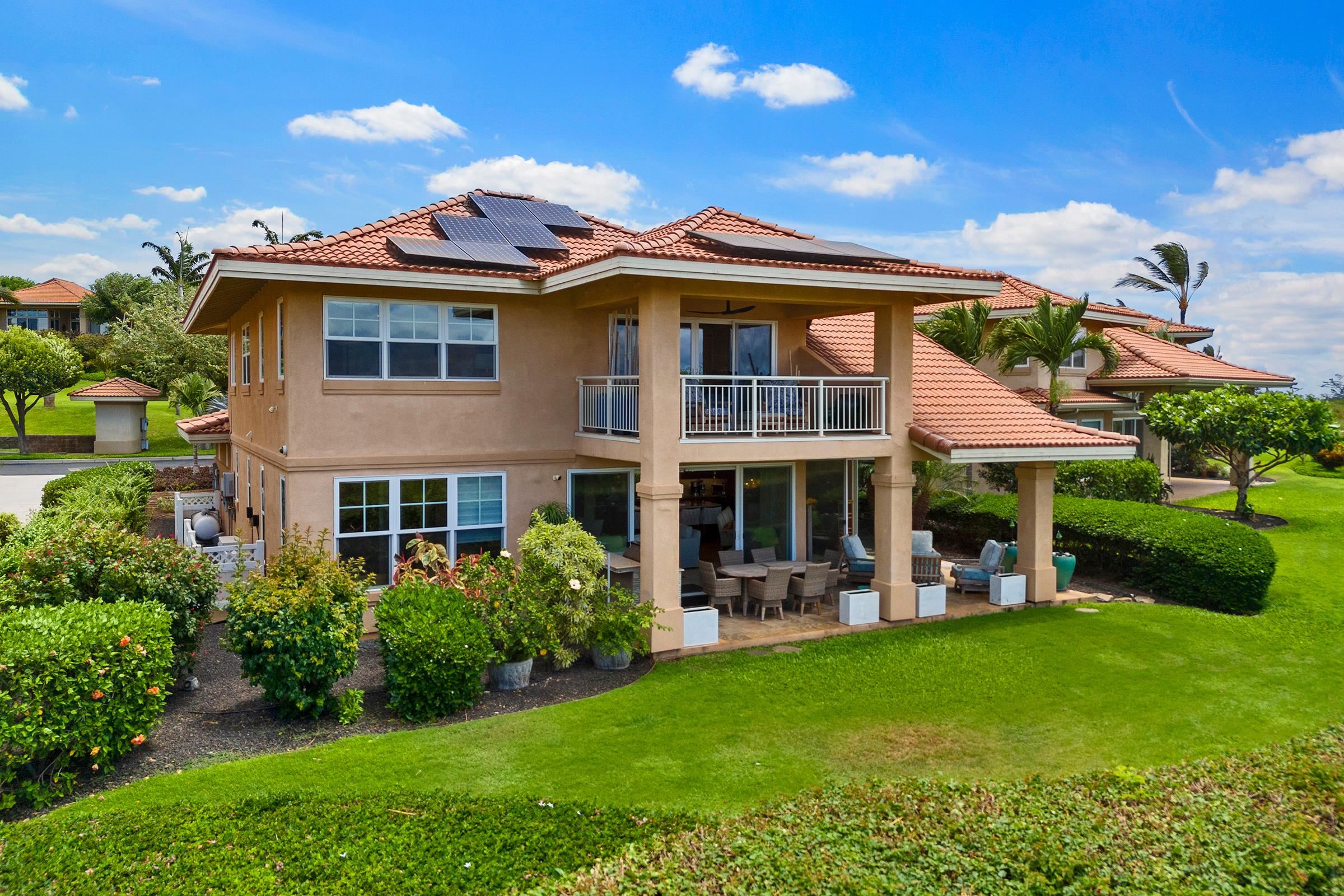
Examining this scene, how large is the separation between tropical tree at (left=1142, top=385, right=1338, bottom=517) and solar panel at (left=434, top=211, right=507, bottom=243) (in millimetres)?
18864

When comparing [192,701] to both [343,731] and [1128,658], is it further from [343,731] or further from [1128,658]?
[1128,658]

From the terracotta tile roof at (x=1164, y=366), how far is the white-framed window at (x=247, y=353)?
25448 millimetres

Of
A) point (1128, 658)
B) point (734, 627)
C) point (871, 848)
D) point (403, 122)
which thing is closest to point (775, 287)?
point (734, 627)

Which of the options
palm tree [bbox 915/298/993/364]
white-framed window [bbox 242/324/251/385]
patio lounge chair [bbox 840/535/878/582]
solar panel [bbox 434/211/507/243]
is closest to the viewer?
solar panel [bbox 434/211/507/243]

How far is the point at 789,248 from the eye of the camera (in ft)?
46.6

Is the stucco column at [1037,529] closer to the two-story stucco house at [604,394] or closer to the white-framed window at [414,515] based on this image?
the two-story stucco house at [604,394]

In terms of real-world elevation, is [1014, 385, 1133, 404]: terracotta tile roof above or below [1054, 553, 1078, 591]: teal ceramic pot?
above

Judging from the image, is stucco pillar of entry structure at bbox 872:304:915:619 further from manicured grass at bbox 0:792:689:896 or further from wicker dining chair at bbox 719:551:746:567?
manicured grass at bbox 0:792:689:896

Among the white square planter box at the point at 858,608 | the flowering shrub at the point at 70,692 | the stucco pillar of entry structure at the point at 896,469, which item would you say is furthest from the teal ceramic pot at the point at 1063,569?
the flowering shrub at the point at 70,692

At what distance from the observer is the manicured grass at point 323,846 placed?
6.75 metres

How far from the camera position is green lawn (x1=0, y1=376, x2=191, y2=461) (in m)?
43.5

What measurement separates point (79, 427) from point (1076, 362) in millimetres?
48381

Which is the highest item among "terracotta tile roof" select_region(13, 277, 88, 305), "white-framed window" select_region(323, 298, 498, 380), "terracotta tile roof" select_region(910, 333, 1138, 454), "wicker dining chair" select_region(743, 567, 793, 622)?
"terracotta tile roof" select_region(13, 277, 88, 305)

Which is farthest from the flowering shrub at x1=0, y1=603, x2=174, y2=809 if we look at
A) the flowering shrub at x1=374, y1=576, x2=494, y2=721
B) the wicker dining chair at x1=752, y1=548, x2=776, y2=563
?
the wicker dining chair at x1=752, y1=548, x2=776, y2=563
